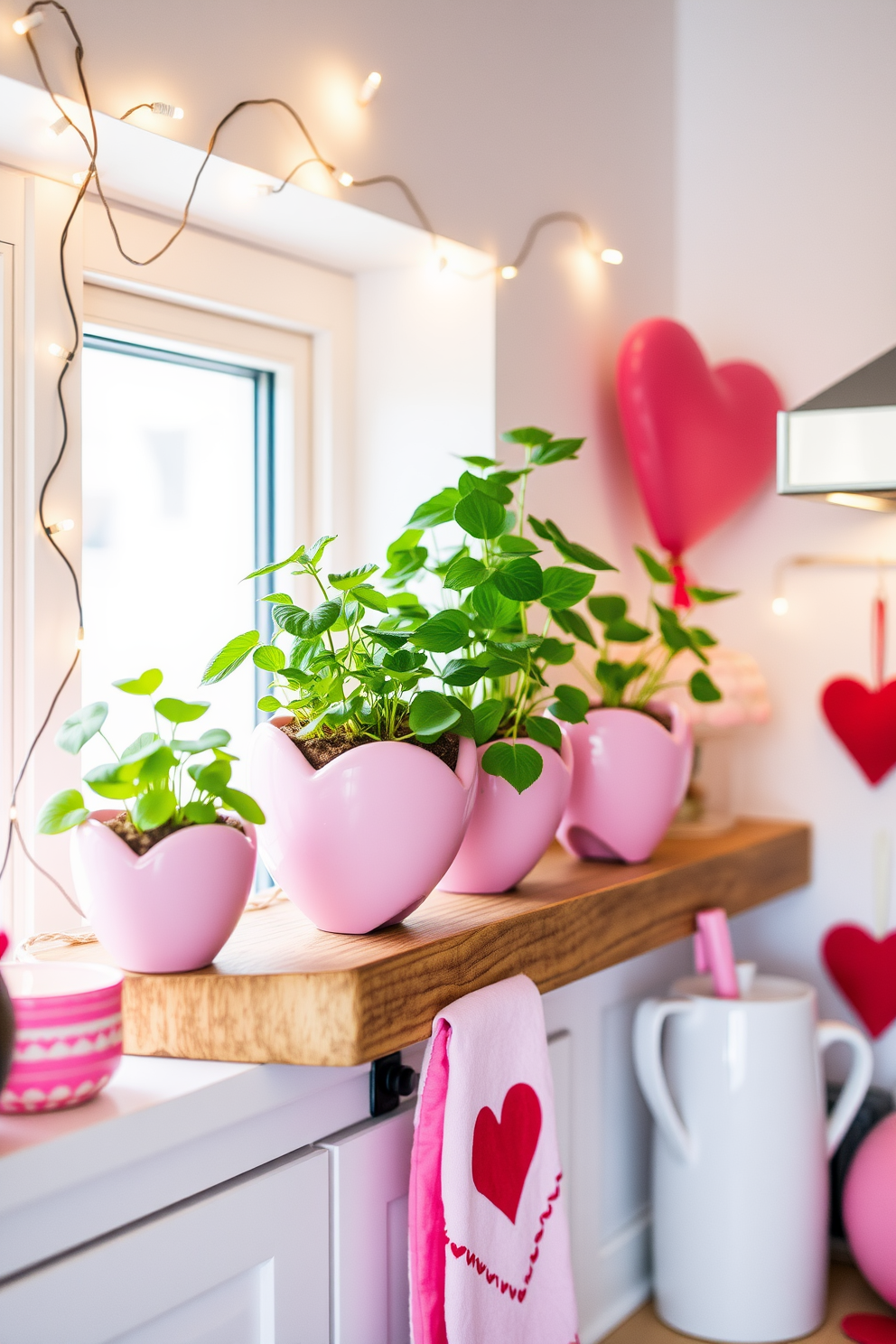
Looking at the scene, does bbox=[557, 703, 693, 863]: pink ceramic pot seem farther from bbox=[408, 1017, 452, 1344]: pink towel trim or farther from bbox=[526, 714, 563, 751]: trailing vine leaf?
bbox=[408, 1017, 452, 1344]: pink towel trim

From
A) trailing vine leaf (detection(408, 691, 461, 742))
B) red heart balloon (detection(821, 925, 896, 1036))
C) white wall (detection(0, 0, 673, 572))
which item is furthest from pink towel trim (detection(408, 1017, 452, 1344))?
red heart balloon (detection(821, 925, 896, 1036))

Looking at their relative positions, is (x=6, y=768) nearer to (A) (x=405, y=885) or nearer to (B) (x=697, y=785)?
(A) (x=405, y=885)

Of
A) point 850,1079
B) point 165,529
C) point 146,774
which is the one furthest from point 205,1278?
point 850,1079

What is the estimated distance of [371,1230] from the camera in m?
1.04

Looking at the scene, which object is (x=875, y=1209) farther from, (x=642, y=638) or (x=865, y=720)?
(x=642, y=638)

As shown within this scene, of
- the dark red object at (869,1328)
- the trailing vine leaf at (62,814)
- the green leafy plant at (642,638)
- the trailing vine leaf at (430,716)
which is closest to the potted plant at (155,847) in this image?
the trailing vine leaf at (62,814)

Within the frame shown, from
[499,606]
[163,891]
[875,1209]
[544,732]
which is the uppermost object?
[499,606]

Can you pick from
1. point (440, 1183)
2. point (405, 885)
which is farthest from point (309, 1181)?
point (405, 885)

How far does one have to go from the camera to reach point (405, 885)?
3.18ft

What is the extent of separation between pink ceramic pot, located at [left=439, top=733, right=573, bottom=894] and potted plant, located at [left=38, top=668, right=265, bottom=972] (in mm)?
271

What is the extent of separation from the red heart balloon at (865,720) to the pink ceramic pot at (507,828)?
0.58 metres

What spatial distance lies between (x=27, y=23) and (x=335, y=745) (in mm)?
588

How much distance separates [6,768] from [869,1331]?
1.11m

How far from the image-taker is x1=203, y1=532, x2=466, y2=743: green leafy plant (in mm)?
952
